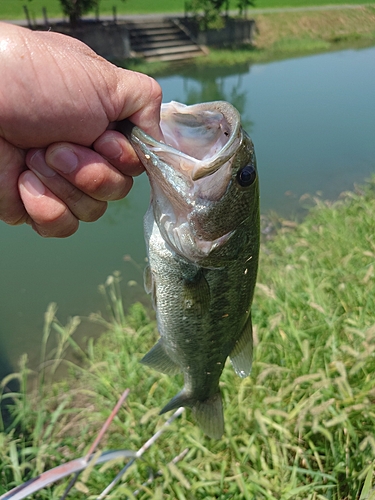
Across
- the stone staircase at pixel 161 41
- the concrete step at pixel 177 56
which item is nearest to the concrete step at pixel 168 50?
the stone staircase at pixel 161 41

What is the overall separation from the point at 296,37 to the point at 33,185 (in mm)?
29161

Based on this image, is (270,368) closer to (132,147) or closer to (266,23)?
(132,147)

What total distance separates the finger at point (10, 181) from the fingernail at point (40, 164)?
0.06 meters

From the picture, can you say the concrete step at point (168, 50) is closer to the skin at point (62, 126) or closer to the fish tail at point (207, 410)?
the skin at point (62, 126)

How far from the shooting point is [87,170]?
1707mm

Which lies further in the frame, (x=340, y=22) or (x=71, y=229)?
(x=340, y=22)

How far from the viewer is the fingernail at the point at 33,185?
5.72 ft

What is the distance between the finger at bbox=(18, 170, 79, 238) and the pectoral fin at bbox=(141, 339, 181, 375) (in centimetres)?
71

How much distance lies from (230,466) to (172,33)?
24388 mm

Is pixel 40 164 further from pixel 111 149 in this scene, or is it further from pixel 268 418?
pixel 268 418

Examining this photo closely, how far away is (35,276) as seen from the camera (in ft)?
20.6

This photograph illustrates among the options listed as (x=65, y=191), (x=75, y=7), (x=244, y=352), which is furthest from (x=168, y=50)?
(x=244, y=352)

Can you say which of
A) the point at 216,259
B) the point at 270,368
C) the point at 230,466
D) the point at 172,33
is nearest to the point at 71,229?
the point at 216,259

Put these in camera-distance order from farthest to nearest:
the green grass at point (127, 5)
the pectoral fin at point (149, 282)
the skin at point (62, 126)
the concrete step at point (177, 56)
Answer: the green grass at point (127, 5)
the concrete step at point (177, 56)
the pectoral fin at point (149, 282)
the skin at point (62, 126)
